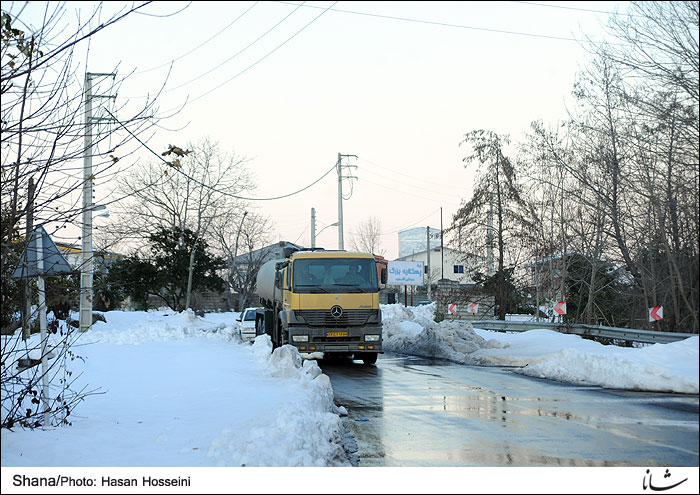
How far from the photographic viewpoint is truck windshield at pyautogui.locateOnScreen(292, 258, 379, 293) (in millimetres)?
19578

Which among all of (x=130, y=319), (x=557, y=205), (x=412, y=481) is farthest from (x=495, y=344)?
(x=130, y=319)

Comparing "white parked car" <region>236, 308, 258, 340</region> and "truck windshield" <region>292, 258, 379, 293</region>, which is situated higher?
"truck windshield" <region>292, 258, 379, 293</region>

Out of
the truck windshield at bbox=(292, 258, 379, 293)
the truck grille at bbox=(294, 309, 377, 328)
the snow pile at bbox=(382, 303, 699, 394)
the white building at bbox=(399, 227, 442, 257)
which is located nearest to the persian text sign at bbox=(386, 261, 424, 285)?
the white building at bbox=(399, 227, 442, 257)

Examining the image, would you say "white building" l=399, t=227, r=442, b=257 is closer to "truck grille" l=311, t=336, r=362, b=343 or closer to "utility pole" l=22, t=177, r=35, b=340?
"truck grille" l=311, t=336, r=362, b=343

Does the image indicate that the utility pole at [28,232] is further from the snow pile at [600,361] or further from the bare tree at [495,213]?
the bare tree at [495,213]

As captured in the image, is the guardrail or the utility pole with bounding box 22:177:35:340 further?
the utility pole with bounding box 22:177:35:340

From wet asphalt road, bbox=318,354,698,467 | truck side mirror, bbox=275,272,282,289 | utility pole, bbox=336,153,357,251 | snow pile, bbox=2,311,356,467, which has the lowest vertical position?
wet asphalt road, bbox=318,354,698,467

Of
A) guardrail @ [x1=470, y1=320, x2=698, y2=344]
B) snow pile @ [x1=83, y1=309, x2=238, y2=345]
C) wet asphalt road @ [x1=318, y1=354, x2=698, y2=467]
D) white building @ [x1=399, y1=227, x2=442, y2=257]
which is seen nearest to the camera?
guardrail @ [x1=470, y1=320, x2=698, y2=344]

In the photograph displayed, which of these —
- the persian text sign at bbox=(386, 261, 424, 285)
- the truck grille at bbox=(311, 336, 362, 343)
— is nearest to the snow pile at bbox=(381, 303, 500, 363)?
the truck grille at bbox=(311, 336, 362, 343)

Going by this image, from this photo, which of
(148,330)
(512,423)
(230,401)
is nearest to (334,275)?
(230,401)

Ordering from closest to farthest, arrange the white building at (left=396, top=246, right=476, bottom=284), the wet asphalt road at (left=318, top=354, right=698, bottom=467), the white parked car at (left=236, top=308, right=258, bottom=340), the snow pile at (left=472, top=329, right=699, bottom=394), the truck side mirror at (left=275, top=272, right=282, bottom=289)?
the snow pile at (left=472, top=329, right=699, bottom=394)
the wet asphalt road at (left=318, top=354, right=698, bottom=467)
the truck side mirror at (left=275, top=272, right=282, bottom=289)
the white parked car at (left=236, top=308, right=258, bottom=340)
the white building at (left=396, top=246, right=476, bottom=284)

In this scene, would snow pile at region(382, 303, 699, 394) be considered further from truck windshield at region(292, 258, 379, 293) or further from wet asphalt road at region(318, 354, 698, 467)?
truck windshield at region(292, 258, 379, 293)

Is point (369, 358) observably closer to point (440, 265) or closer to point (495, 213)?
point (495, 213)

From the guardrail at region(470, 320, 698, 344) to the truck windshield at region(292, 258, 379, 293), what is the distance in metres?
5.54
